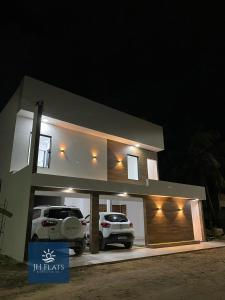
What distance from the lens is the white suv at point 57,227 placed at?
829cm

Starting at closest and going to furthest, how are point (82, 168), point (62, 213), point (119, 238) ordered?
1. point (62, 213)
2. point (119, 238)
3. point (82, 168)

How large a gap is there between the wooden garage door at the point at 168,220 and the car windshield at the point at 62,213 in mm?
4335

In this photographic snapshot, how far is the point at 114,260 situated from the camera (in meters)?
8.37

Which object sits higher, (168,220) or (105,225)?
(168,220)

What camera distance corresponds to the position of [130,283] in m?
5.63

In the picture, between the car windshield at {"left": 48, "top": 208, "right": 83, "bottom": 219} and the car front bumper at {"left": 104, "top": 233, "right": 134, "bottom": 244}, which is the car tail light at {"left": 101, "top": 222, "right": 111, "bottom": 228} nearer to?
the car front bumper at {"left": 104, "top": 233, "right": 134, "bottom": 244}

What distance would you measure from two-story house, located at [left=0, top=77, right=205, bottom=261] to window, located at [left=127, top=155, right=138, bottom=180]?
0.21ft

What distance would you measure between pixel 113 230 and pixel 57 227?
3019 mm

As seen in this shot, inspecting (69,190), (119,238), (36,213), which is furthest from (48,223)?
(119,238)

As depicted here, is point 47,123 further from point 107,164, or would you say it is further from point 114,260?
point 114,260

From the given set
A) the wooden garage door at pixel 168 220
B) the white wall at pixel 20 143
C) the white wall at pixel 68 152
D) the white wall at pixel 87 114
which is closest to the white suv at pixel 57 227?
the white wall at pixel 20 143

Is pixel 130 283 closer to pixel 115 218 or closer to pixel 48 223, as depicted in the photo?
pixel 48 223

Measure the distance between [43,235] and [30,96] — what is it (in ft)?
20.9

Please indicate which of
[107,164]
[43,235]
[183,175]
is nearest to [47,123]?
[107,164]
